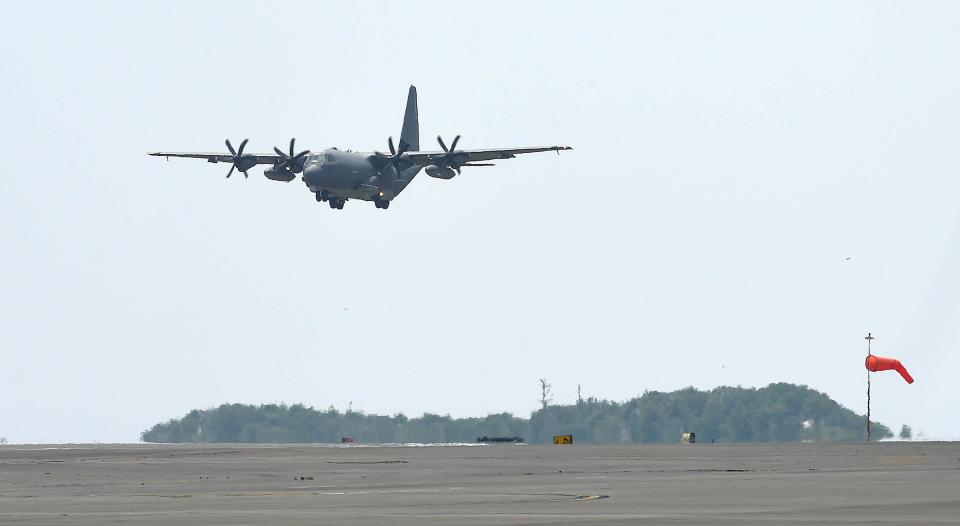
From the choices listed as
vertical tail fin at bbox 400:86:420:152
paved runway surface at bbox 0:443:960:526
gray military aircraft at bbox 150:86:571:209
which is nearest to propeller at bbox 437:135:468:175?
gray military aircraft at bbox 150:86:571:209

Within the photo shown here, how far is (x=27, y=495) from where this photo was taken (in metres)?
37.3

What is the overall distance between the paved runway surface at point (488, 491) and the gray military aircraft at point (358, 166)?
5122cm

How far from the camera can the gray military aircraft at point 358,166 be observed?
367 feet

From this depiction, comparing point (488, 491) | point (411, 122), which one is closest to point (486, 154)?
point (411, 122)

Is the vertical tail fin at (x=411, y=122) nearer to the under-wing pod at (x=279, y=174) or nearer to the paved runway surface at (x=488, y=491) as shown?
the under-wing pod at (x=279, y=174)

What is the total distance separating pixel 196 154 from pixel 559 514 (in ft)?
328

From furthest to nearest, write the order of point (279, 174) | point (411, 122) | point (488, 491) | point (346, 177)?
1. point (411, 122)
2. point (279, 174)
3. point (346, 177)
4. point (488, 491)

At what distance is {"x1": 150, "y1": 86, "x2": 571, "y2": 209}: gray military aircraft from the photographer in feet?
367

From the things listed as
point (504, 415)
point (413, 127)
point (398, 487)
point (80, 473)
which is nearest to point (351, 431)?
point (504, 415)

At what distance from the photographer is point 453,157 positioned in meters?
115

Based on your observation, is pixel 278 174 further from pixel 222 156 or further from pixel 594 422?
pixel 594 422

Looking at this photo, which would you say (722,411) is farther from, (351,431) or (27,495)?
(27,495)

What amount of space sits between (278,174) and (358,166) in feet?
29.0

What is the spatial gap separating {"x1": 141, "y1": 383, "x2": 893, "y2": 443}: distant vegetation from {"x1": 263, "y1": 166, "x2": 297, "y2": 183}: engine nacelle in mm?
46196
